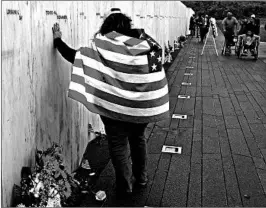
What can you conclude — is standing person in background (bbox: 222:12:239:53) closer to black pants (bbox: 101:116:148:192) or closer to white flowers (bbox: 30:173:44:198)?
black pants (bbox: 101:116:148:192)

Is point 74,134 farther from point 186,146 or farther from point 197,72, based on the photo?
point 197,72

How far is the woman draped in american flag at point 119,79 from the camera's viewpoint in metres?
3.46

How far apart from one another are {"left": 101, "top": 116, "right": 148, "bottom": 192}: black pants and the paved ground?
201 mm

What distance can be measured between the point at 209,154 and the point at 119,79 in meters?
1.95

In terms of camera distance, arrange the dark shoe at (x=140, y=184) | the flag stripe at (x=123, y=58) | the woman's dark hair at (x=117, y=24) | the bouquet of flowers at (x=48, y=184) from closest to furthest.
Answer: the bouquet of flowers at (x=48, y=184)
the flag stripe at (x=123, y=58)
the woman's dark hair at (x=117, y=24)
the dark shoe at (x=140, y=184)

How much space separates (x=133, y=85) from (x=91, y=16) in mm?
1910

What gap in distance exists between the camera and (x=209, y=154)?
4941 millimetres

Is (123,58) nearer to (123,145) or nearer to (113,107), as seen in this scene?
(113,107)

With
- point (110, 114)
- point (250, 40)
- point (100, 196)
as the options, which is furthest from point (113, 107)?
point (250, 40)

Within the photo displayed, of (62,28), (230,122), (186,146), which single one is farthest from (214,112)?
(62,28)

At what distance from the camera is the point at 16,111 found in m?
2.92

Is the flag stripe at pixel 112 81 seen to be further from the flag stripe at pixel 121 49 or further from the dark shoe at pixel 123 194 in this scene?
the dark shoe at pixel 123 194

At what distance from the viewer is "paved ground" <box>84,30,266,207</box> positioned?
380 centimetres

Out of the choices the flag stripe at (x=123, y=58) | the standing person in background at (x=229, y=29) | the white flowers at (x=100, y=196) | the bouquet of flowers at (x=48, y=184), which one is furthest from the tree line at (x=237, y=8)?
the bouquet of flowers at (x=48, y=184)
